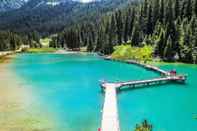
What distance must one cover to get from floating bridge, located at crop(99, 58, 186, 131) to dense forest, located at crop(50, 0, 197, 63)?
21494mm

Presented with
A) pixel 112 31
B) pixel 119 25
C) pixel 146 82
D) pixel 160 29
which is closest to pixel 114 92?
pixel 146 82

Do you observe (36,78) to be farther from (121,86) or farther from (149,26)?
(149,26)

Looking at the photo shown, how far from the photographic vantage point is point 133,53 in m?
155

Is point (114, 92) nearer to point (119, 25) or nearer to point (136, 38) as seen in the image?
point (136, 38)

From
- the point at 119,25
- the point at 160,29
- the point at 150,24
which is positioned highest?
the point at 150,24

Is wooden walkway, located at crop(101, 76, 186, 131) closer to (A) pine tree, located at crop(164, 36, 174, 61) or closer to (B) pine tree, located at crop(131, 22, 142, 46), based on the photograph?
(A) pine tree, located at crop(164, 36, 174, 61)

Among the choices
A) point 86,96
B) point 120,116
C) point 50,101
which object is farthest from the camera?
point 86,96

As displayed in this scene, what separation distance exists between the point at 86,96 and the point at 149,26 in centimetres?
9829

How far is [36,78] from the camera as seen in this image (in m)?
100

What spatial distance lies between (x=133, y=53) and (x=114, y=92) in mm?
85444

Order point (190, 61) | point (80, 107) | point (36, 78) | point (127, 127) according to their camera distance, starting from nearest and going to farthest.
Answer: point (127, 127) < point (80, 107) < point (36, 78) < point (190, 61)

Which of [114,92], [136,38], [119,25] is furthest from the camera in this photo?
[119,25]

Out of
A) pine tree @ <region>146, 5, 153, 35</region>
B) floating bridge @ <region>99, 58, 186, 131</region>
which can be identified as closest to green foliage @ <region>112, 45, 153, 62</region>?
pine tree @ <region>146, 5, 153, 35</region>

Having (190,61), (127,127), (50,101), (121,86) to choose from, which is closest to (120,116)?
(127,127)
